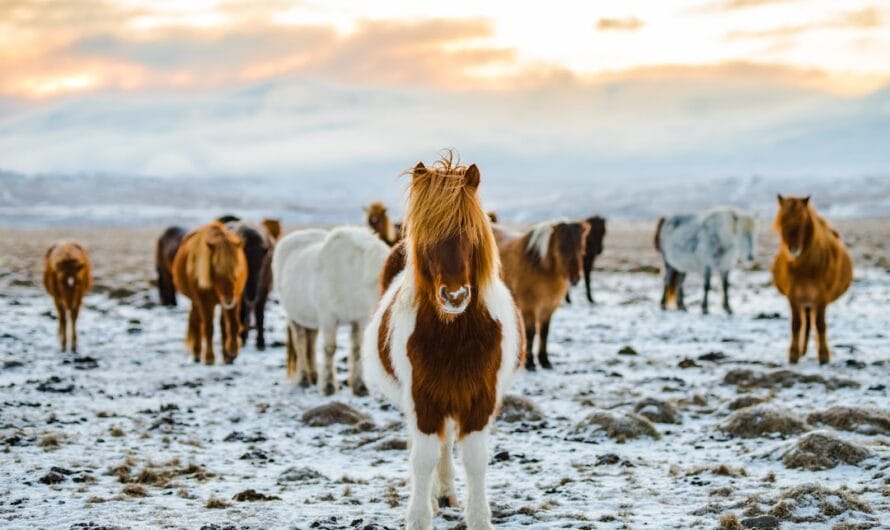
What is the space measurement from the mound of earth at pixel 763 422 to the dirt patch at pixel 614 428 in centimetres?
74

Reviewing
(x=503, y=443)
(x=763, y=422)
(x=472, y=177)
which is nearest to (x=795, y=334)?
(x=763, y=422)

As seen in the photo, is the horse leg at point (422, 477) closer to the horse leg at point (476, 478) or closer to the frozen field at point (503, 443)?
the horse leg at point (476, 478)

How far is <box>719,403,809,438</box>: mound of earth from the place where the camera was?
780 centimetres

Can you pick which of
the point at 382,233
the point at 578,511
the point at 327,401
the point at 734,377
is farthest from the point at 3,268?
the point at 578,511

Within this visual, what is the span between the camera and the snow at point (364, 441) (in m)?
5.79

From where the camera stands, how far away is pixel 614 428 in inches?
316

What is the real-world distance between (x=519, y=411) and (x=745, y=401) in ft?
7.86

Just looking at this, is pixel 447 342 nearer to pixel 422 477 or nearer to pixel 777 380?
pixel 422 477

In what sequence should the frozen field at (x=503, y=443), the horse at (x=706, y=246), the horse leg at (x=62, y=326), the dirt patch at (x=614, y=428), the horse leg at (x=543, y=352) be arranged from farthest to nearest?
1. the horse at (x=706, y=246)
2. the horse leg at (x=62, y=326)
3. the horse leg at (x=543, y=352)
4. the dirt patch at (x=614, y=428)
5. the frozen field at (x=503, y=443)

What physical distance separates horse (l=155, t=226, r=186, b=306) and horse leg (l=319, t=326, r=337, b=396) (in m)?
9.31

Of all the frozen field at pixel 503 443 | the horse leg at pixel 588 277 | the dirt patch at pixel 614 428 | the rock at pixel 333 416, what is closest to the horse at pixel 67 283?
the frozen field at pixel 503 443

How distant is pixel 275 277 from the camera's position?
1163cm

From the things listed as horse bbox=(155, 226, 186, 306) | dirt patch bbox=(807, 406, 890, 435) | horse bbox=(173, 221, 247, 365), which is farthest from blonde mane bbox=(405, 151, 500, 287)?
horse bbox=(155, 226, 186, 306)

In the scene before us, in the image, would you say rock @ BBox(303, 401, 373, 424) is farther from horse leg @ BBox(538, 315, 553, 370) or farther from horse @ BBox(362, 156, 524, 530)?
horse leg @ BBox(538, 315, 553, 370)
